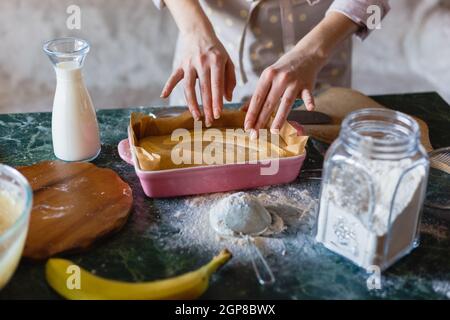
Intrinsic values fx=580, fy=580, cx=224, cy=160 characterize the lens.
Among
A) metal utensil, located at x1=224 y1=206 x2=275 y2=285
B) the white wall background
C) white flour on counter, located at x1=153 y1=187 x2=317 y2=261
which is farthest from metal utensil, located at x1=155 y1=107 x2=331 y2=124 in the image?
the white wall background

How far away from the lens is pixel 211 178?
38.6 inches

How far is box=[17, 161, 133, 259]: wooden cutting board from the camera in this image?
0.86 meters

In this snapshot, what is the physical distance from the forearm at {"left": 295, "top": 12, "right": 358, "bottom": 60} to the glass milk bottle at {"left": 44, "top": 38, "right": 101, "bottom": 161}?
426mm

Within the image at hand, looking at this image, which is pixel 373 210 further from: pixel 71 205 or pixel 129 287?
pixel 71 205

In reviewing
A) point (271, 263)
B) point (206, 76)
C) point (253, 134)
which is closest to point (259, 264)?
point (271, 263)

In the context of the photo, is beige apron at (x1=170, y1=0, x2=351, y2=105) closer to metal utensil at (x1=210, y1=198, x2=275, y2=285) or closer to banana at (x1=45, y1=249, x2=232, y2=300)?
metal utensil at (x1=210, y1=198, x2=275, y2=285)

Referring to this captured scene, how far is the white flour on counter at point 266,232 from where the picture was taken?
0.87 m

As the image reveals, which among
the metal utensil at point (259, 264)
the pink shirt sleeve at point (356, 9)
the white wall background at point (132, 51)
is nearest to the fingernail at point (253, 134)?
the metal utensil at point (259, 264)

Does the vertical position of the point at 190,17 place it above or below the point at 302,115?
above

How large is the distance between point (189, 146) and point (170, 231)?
0.19 m

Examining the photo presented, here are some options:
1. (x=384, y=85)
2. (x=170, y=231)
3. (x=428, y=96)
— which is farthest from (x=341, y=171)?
(x=384, y=85)

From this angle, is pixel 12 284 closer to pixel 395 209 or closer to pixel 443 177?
pixel 395 209

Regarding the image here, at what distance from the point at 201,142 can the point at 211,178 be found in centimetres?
10

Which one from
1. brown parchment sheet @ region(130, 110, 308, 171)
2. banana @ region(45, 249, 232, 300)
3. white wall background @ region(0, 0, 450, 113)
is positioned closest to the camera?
banana @ region(45, 249, 232, 300)
